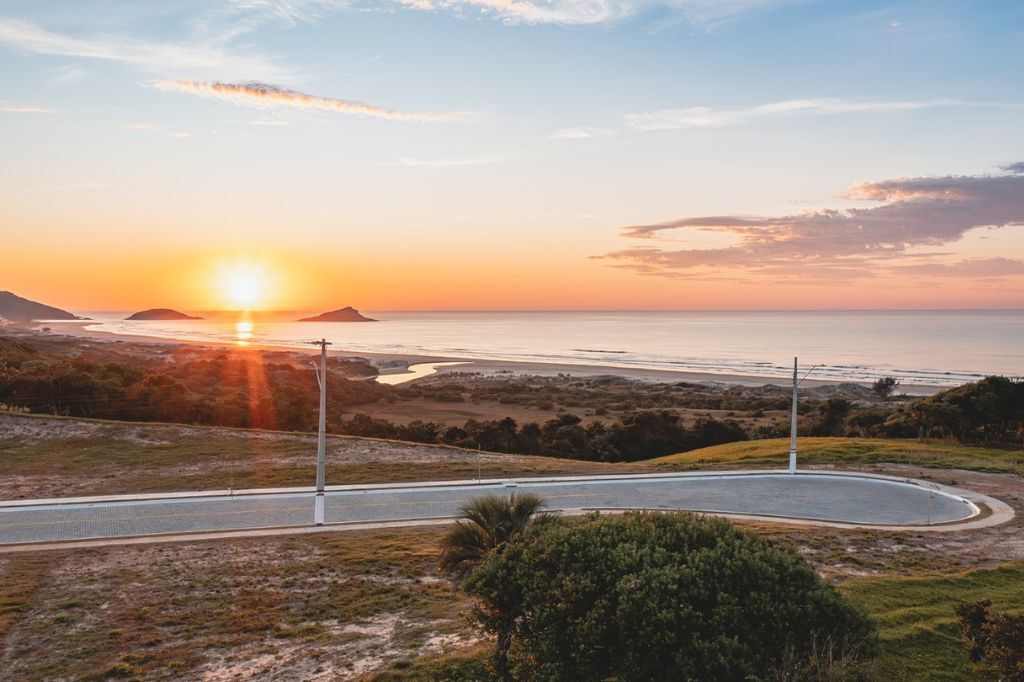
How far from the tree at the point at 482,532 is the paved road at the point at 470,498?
8.57 metres

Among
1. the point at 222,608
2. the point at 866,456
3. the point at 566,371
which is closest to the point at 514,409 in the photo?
the point at 566,371

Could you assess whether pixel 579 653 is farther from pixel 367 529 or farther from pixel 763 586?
pixel 367 529

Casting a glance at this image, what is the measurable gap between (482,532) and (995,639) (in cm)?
680

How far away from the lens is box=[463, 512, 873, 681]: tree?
24.4 ft

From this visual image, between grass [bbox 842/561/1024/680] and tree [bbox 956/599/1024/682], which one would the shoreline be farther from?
tree [bbox 956/599/1024/682]

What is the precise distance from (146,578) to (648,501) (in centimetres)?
1361

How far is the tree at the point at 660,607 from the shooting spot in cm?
745

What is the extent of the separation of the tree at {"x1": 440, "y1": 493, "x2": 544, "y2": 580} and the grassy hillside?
18.0m

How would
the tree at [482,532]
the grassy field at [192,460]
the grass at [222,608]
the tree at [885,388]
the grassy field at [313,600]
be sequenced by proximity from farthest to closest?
the tree at [885,388], the grassy field at [192,460], the tree at [482,532], the grass at [222,608], the grassy field at [313,600]

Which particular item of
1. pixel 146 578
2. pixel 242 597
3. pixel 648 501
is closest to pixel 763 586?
pixel 242 597

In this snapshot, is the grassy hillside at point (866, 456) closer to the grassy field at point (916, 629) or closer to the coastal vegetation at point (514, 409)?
the coastal vegetation at point (514, 409)

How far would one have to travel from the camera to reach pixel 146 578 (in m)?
14.1

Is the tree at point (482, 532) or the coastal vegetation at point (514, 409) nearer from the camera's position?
the tree at point (482, 532)

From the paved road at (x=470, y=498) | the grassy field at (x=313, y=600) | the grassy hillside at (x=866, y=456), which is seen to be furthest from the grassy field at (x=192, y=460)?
the grassy hillside at (x=866, y=456)
